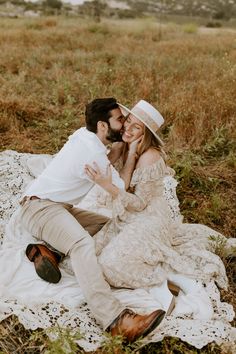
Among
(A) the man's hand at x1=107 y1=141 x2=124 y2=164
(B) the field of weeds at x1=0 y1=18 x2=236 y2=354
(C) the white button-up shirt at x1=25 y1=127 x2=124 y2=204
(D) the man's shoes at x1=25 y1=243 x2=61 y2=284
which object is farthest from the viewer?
(B) the field of weeds at x1=0 y1=18 x2=236 y2=354

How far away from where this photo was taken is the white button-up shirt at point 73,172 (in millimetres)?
3689

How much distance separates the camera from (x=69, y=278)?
3732mm

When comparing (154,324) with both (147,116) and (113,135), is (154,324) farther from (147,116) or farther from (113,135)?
(147,116)

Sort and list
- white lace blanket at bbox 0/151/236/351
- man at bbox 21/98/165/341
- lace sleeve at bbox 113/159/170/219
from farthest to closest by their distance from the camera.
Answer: lace sleeve at bbox 113/159/170/219 → man at bbox 21/98/165/341 → white lace blanket at bbox 0/151/236/351

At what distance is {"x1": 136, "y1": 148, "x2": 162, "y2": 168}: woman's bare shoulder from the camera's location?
12.8ft

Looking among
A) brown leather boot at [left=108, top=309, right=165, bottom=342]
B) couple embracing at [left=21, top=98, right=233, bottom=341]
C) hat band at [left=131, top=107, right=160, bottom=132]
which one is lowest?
brown leather boot at [left=108, top=309, right=165, bottom=342]

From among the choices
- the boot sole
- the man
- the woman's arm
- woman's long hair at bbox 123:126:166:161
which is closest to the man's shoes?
the man

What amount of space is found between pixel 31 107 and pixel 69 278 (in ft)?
12.2

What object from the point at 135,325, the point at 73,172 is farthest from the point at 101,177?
the point at 135,325

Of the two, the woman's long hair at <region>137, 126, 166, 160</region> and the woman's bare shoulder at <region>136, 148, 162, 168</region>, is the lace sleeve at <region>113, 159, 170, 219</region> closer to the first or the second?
the woman's bare shoulder at <region>136, 148, 162, 168</region>

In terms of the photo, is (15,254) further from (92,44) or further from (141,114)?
(92,44)

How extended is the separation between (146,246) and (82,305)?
2.21ft

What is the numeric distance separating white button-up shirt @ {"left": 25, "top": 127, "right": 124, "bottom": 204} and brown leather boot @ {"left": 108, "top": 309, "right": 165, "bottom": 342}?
108cm

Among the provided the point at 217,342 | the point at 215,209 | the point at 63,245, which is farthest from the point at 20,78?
the point at 217,342
